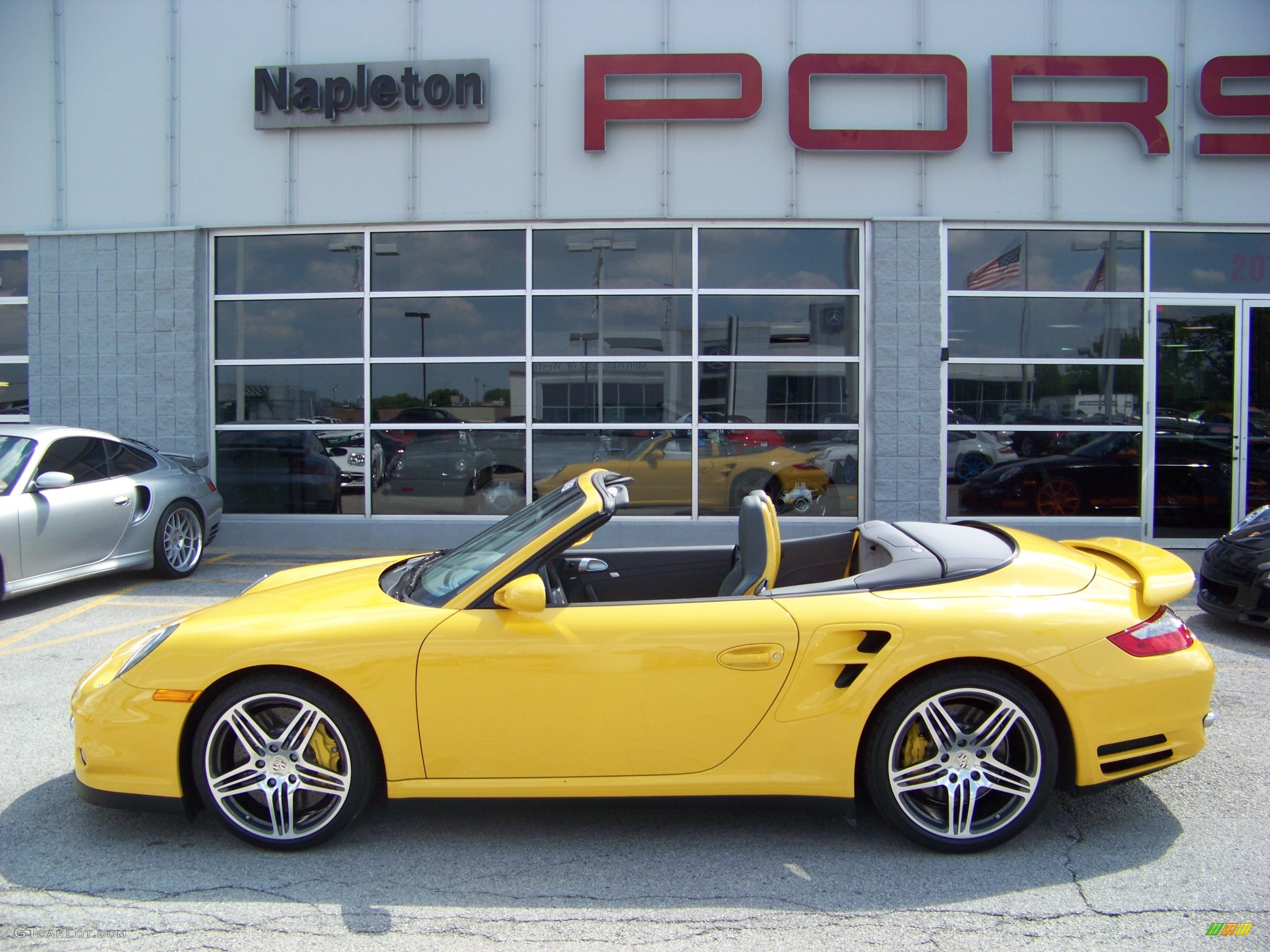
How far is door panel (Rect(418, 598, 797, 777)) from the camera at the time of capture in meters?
3.14

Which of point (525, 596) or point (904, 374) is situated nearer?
point (525, 596)

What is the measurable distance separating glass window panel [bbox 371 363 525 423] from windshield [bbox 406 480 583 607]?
6.08 metres

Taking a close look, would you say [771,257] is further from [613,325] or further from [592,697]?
[592,697]

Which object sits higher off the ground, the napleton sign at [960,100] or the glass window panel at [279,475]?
the napleton sign at [960,100]

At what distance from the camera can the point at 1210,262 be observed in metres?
9.80

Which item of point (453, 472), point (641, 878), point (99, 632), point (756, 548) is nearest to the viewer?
point (641, 878)

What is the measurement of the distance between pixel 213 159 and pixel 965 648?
387 inches

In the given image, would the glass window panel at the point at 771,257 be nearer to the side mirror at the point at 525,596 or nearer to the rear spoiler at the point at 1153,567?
the rear spoiler at the point at 1153,567

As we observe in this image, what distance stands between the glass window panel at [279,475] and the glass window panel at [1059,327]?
678 centimetres

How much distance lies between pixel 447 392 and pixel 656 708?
748 centimetres

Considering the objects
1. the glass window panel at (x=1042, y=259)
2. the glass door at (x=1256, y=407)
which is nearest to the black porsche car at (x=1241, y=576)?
the glass door at (x=1256, y=407)

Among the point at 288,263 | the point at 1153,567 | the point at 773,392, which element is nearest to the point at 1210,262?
the point at 773,392

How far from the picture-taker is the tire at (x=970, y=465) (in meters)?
9.79

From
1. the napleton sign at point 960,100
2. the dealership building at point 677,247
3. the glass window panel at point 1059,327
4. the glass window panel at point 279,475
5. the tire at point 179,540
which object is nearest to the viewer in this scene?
the tire at point 179,540
